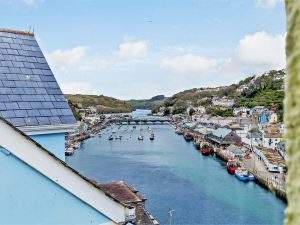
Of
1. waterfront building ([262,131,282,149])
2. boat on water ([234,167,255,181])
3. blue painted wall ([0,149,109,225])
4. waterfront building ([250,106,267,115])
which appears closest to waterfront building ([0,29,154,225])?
blue painted wall ([0,149,109,225])

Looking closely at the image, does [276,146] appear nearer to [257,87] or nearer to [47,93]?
[47,93]

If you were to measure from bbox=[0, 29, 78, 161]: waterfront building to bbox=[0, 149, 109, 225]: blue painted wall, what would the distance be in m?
1.59

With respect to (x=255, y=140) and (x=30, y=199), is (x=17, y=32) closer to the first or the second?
(x=30, y=199)

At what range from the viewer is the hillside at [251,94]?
185ft

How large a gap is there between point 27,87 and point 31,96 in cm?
10

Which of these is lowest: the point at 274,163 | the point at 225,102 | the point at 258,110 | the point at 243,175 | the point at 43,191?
the point at 243,175

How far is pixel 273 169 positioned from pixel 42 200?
21.7 meters

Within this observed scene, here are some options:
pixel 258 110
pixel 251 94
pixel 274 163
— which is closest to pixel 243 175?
pixel 274 163

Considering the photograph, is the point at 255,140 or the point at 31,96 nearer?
the point at 31,96

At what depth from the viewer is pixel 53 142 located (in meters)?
3.46

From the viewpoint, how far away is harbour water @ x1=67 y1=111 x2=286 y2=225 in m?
14.9

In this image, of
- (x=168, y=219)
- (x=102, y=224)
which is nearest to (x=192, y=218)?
(x=168, y=219)

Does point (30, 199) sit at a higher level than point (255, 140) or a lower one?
higher

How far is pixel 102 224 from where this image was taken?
1812 millimetres
